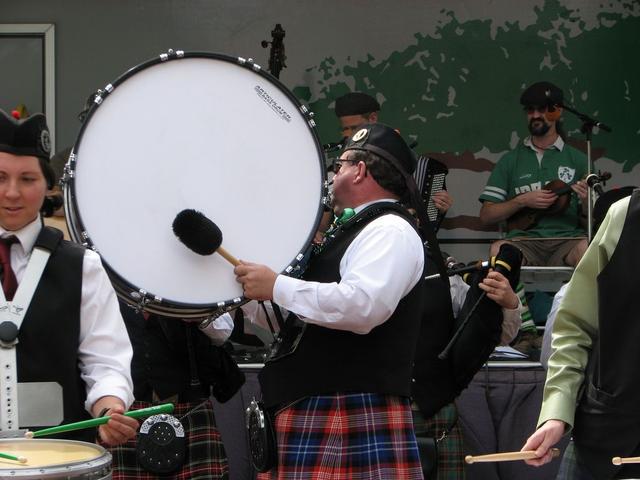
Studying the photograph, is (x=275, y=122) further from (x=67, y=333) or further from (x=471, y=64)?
(x=471, y=64)

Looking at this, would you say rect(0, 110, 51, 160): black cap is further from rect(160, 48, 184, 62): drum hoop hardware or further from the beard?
the beard

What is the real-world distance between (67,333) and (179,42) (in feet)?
15.5

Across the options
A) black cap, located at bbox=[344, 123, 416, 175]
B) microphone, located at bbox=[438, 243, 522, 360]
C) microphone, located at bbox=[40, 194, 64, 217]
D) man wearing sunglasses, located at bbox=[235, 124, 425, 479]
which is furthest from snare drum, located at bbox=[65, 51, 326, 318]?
microphone, located at bbox=[438, 243, 522, 360]

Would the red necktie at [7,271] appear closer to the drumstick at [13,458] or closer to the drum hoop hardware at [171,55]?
the drumstick at [13,458]

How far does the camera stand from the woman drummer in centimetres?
284

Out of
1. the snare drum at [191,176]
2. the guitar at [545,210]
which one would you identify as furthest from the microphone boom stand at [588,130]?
the snare drum at [191,176]

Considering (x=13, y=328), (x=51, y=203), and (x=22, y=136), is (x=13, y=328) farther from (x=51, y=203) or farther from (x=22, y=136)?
(x=51, y=203)

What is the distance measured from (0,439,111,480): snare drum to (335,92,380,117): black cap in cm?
375

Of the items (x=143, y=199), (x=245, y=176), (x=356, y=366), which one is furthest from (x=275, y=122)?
(x=356, y=366)

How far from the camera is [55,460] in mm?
2488

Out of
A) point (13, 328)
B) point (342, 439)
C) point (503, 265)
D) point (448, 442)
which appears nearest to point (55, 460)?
point (13, 328)

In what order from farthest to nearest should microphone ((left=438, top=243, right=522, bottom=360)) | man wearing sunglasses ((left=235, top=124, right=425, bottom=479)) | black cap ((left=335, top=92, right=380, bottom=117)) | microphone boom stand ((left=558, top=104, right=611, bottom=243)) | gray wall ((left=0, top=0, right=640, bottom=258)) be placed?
gray wall ((left=0, top=0, right=640, bottom=258)), microphone boom stand ((left=558, top=104, right=611, bottom=243)), black cap ((left=335, top=92, right=380, bottom=117)), microphone ((left=438, top=243, right=522, bottom=360)), man wearing sunglasses ((left=235, top=124, right=425, bottom=479))

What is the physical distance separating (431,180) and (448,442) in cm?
207

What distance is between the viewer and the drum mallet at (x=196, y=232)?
11.4 ft
